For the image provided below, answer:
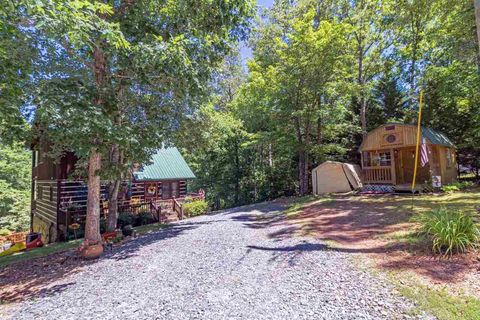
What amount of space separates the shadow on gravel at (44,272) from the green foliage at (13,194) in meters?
18.2

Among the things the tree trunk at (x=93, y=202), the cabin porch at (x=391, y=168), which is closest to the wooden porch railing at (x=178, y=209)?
the tree trunk at (x=93, y=202)

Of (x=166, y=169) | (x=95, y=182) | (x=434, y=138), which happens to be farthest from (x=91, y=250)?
(x=434, y=138)

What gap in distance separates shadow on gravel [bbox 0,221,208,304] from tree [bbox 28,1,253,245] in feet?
2.86

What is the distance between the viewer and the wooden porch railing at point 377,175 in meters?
15.0

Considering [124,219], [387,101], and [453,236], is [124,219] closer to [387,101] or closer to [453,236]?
[453,236]

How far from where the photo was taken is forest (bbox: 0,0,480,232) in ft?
17.6

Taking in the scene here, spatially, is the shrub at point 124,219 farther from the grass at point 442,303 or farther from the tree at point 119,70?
the grass at point 442,303

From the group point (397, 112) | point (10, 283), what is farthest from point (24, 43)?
point (397, 112)

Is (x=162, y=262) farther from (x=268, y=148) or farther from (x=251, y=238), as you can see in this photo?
(x=268, y=148)

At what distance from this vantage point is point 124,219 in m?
12.4

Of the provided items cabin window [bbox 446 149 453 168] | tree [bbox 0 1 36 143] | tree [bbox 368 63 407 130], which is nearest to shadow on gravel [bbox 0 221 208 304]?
tree [bbox 0 1 36 143]

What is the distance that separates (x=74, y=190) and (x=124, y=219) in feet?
9.24

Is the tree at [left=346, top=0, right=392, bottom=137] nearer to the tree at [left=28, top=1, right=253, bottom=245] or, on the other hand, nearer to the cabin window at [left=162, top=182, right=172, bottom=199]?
the cabin window at [left=162, top=182, right=172, bottom=199]

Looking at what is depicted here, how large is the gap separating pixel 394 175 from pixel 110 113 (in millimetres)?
14444
